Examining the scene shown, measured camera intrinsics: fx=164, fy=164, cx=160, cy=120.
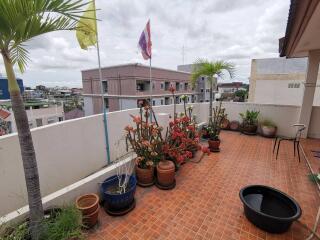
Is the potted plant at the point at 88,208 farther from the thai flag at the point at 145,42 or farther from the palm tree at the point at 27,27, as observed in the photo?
the thai flag at the point at 145,42

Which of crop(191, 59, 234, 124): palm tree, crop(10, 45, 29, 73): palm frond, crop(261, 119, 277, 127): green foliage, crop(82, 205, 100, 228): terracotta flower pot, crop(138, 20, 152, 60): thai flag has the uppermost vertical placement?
crop(138, 20, 152, 60): thai flag

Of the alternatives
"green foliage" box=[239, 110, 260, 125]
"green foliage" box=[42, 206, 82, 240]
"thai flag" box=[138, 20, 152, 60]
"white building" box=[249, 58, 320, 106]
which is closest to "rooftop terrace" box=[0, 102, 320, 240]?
"green foliage" box=[42, 206, 82, 240]

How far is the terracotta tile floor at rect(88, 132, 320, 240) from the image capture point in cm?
193

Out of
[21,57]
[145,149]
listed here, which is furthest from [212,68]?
[21,57]

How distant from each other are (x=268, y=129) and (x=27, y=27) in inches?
249

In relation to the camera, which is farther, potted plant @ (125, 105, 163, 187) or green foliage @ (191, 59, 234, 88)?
green foliage @ (191, 59, 234, 88)

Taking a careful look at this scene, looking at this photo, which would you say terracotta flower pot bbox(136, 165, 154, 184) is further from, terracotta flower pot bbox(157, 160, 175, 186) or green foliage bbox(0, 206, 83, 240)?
green foliage bbox(0, 206, 83, 240)

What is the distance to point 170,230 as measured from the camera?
6.43 ft

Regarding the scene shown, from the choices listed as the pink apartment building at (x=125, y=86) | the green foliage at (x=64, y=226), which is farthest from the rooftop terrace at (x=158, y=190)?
the pink apartment building at (x=125, y=86)

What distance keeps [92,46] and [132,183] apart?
98.6 inches

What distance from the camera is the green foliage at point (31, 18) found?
92 centimetres

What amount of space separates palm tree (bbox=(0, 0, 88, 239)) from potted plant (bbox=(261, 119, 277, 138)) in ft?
19.9

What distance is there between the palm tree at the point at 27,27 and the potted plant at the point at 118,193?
0.98 metres

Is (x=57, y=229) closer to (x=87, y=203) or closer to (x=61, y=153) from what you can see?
(x=87, y=203)
